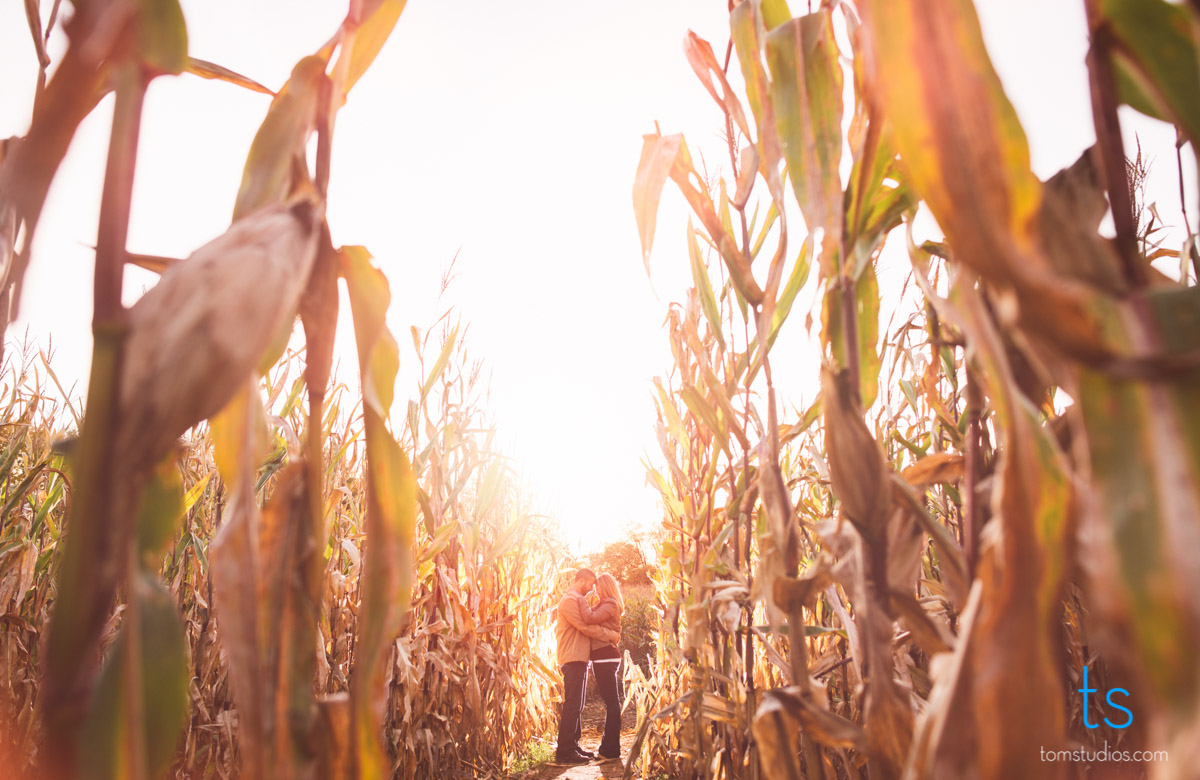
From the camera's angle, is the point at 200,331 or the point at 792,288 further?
the point at 792,288

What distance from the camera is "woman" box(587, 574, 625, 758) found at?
4.23 metres

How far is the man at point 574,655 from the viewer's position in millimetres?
4008

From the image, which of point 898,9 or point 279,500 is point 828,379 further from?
point 279,500

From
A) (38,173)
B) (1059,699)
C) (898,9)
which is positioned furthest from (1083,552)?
(38,173)

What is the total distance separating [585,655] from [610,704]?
0.39 meters

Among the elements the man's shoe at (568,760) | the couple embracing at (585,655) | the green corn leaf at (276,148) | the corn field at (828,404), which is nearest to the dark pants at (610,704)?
the couple embracing at (585,655)

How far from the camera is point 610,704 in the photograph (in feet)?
14.2

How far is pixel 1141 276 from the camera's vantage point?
0.28m

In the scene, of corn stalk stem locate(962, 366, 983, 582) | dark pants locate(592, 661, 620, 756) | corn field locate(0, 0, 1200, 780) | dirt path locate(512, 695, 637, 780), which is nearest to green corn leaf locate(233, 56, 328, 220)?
corn field locate(0, 0, 1200, 780)

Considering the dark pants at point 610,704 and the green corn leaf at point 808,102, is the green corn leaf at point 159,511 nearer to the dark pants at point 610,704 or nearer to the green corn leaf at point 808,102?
the green corn leaf at point 808,102

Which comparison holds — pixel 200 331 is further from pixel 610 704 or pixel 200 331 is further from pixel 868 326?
pixel 610 704

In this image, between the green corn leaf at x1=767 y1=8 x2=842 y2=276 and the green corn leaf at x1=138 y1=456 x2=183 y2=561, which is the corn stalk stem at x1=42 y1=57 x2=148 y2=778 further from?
the green corn leaf at x1=767 y1=8 x2=842 y2=276

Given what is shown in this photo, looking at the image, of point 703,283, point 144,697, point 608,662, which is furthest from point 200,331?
point 608,662

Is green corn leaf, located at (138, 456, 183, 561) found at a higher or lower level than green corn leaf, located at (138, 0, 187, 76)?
lower
